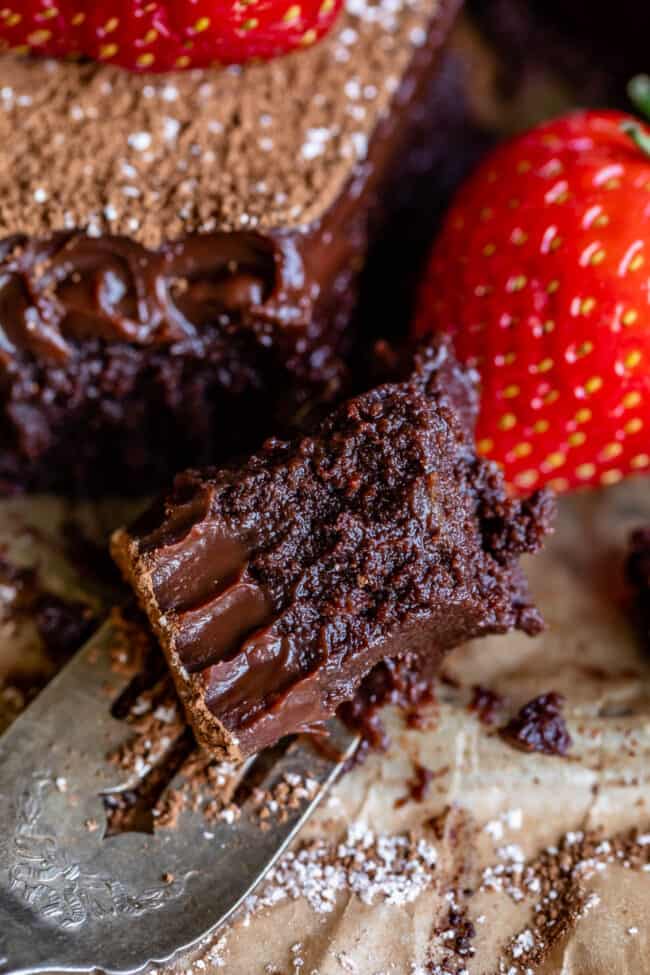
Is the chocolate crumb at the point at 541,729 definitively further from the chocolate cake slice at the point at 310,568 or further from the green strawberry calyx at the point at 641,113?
the green strawberry calyx at the point at 641,113

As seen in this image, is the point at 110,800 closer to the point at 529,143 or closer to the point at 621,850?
the point at 621,850

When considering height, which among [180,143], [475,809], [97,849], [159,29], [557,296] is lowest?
[475,809]

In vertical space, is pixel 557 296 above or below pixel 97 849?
above

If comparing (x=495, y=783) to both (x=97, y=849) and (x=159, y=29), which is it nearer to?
(x=97, y=849)

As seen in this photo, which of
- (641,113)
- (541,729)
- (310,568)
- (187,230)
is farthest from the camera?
(641,113)

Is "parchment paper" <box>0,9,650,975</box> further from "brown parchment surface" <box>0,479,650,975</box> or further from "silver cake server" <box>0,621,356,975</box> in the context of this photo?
"silver cake server" <box>0,621,356,975</box>

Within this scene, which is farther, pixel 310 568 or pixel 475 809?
pixel 475 809

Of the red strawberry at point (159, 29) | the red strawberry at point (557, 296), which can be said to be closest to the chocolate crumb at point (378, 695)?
the red strawberry at point (557, 296)

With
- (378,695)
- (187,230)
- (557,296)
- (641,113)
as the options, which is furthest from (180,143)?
(378,695)
